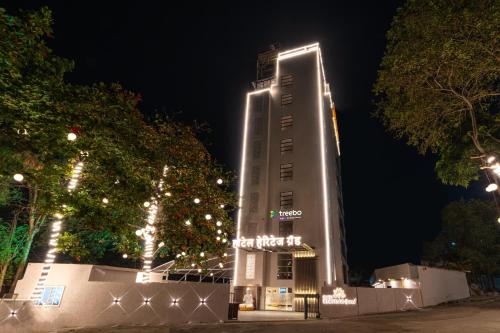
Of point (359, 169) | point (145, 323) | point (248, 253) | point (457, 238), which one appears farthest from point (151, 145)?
point (359, 169)

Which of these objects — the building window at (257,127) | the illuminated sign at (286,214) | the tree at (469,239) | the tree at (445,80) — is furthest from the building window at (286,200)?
the tree at (469,239)

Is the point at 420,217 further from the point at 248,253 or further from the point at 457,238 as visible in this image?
the point at 248,253

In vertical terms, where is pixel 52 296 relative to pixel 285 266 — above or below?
below

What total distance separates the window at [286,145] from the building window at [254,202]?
5194 mm

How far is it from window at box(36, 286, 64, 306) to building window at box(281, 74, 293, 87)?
28.0m

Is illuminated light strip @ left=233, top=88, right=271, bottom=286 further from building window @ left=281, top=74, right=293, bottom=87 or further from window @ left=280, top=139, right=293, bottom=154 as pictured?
window @ left=280, top=139, right=293, bottom=154

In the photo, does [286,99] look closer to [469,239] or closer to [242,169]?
[242,169]

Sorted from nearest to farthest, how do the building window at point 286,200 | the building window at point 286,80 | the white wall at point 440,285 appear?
the white wall at point 440,285
the building window at point 286,200
the building window at point 286,80

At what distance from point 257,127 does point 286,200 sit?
28.8 feet

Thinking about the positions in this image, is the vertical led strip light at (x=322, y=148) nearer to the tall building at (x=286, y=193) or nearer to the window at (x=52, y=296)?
the tall building at (x=286, y=193)

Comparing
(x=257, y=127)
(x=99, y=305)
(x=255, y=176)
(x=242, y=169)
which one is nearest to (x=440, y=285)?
(x=255, y=176)

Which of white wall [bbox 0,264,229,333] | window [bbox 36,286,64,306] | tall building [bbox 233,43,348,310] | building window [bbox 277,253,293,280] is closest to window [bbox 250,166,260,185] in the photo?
tall building [bbox 233,43,348,310]

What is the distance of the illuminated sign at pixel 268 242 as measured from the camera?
72.0ft

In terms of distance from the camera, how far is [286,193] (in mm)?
27406
